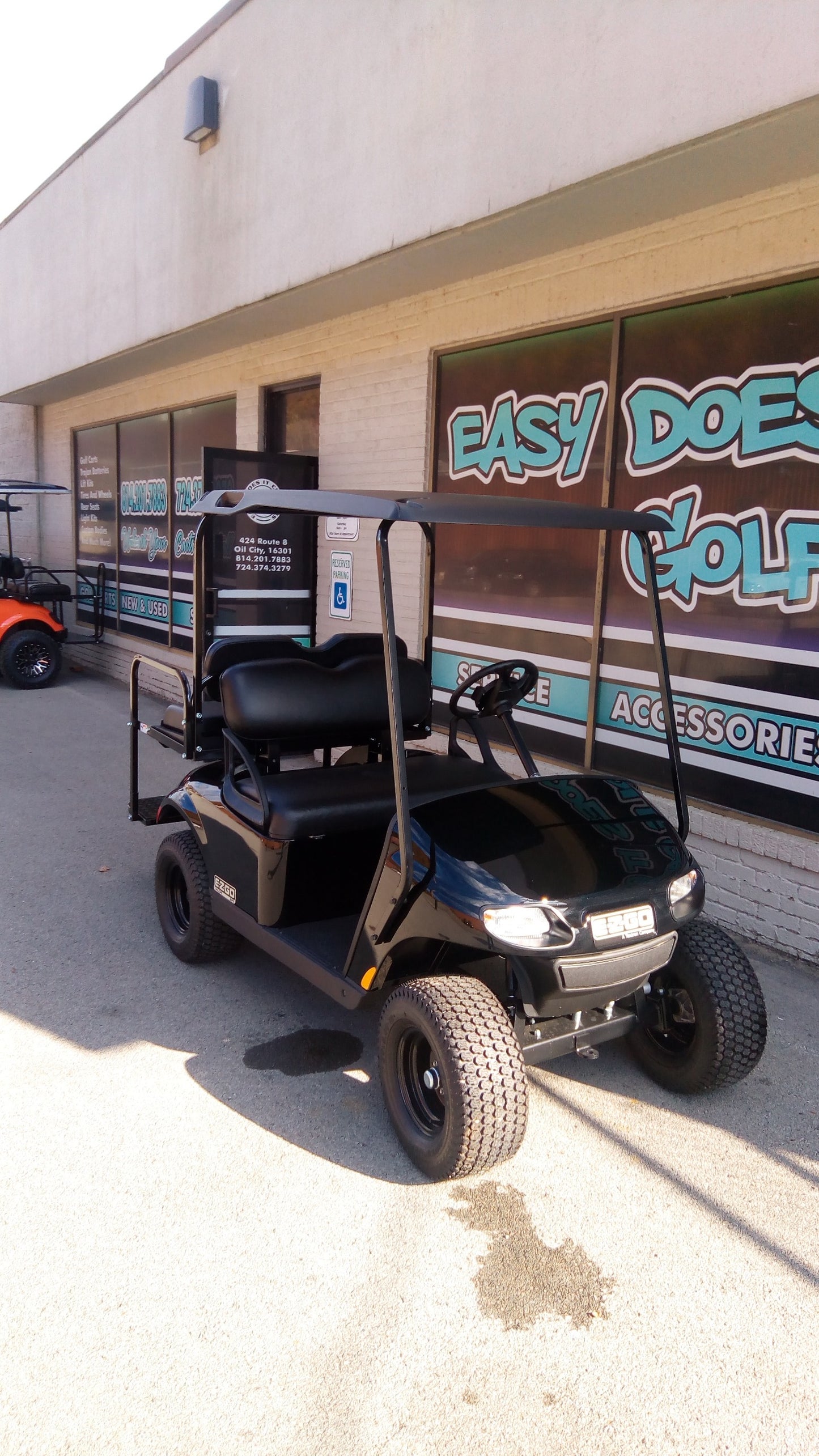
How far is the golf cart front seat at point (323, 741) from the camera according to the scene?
3.55 m

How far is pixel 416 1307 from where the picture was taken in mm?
2443

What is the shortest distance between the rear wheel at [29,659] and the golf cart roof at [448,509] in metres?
8.14

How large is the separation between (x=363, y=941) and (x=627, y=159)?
328 centimetres

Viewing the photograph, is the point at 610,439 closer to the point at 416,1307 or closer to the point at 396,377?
the point at 396,377

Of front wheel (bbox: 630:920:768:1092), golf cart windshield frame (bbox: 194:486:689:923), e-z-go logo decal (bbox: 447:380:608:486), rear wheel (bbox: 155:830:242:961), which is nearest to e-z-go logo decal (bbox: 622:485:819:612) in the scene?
e-z-go logo decal (bbox: 447:380:608:486)

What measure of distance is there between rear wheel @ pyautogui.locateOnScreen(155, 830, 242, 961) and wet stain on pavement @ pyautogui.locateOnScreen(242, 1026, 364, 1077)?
0.59 metres

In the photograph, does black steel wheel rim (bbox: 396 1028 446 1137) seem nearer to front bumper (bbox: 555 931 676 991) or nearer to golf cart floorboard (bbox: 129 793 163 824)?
front bumper (bbox: 555 931 676 991)

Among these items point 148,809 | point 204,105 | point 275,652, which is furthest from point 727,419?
point 204,105

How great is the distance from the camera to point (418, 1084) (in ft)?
9.93

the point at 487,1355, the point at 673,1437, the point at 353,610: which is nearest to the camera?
the point at 673,1437

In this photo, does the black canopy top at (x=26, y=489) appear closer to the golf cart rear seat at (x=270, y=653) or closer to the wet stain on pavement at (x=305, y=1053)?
the golf cart rear seat at (x=270, y=653)

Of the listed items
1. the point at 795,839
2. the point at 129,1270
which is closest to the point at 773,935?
the point at 795,839

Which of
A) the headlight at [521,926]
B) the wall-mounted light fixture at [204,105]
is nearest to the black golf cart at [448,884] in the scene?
the headlight at [521,926]

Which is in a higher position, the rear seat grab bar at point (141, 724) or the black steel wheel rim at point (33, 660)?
the rear seat grab bar at point (141, 724)
